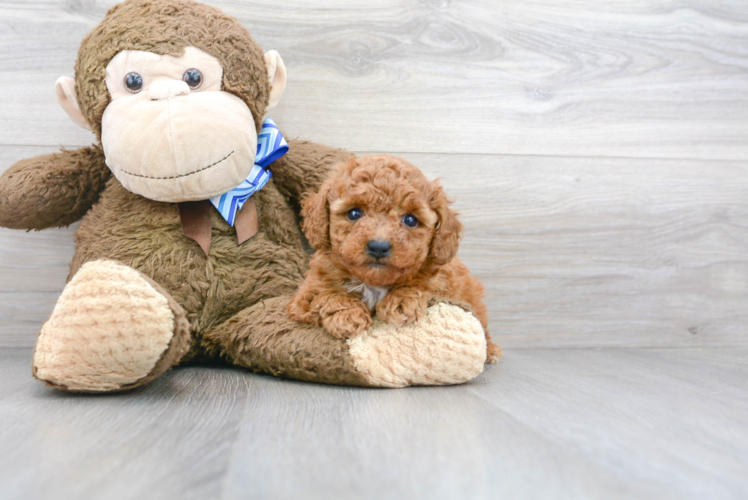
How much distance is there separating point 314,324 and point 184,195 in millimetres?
364

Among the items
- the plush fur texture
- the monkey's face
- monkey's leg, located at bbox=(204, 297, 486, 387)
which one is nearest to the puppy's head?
monkey's leg, located at bbox=(204, 297, 486, 387)

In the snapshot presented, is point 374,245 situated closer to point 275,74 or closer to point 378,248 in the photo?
point 378,248

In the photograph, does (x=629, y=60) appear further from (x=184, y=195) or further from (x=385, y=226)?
(x=184, y=195)

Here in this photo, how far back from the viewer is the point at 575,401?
3.20ft

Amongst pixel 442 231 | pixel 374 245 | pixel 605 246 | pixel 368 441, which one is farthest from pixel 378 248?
pixel 605 246

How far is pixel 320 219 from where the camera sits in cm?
104

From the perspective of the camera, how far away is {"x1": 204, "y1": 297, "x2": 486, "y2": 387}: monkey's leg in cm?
100

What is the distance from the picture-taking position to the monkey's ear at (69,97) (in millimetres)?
1204

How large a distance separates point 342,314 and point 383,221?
0.62 feet

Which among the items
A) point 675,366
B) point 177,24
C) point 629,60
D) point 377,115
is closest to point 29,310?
point 177,24

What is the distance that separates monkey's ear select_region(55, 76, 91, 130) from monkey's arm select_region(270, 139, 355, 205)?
419 mm

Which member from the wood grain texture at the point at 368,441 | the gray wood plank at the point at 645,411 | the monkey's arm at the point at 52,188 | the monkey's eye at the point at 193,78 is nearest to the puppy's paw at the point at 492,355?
the gray wood plank at the point at 645,411

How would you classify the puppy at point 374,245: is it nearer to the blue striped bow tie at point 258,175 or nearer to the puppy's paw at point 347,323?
the puppy's paw at point 347,323

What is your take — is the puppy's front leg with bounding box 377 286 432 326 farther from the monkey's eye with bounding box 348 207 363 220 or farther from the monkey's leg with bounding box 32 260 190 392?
the monkey's leg with bounding box 32 260 190 392
